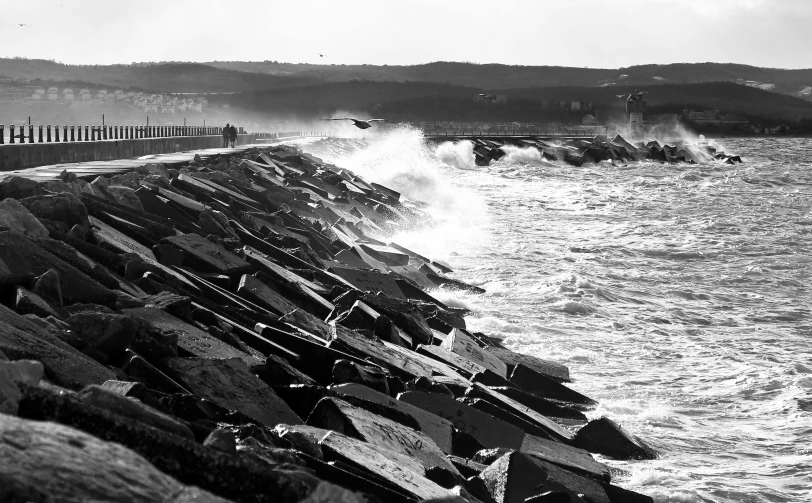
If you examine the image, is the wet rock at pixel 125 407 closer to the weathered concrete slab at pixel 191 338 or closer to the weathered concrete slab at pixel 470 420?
the weathered concrete slab at pixel 191 338

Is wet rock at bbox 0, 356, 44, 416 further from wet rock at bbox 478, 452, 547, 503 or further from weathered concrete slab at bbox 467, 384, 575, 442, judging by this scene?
weathered concrete slab at bbox 467, 384, 575, 442

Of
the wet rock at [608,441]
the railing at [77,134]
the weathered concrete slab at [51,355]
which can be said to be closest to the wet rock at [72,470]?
the weathered concrete slab at [51,355]

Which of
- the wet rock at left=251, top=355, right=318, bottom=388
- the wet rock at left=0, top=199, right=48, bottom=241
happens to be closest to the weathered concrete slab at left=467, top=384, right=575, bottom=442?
the wet rock at left=251, top=355, right=318, bottom=388

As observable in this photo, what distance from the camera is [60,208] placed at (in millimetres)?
7859

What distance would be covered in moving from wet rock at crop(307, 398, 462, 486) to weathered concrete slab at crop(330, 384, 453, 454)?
0.93 ft

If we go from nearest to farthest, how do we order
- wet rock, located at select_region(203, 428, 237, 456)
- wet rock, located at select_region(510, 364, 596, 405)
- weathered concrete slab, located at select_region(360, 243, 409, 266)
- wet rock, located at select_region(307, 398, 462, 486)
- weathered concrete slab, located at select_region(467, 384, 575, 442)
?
wet rock, located at select_region(203, 428, 237, 456) → wet rock, located at select_region(307, 398, 462, 486) → weathered concrete slab, located at select_region(467, 384, 575, 442) → wet rock, located at select_region(510, 364, 596, 405) → weathered concrete slab, located at select_region(360, 243, 409, 266)

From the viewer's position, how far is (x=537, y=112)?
184 metres

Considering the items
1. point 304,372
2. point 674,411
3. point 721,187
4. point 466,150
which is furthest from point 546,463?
point 466,150

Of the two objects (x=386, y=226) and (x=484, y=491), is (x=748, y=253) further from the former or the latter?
(x=484, y=491)

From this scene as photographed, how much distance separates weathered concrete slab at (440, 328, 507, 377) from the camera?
27.9 feet

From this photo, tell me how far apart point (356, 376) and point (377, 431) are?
1.04 metres

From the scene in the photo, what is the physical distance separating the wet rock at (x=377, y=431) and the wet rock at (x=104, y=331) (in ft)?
3.05

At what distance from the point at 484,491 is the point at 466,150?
7674 centimetres

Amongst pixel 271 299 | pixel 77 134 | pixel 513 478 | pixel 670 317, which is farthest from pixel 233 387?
pixel 77 134
